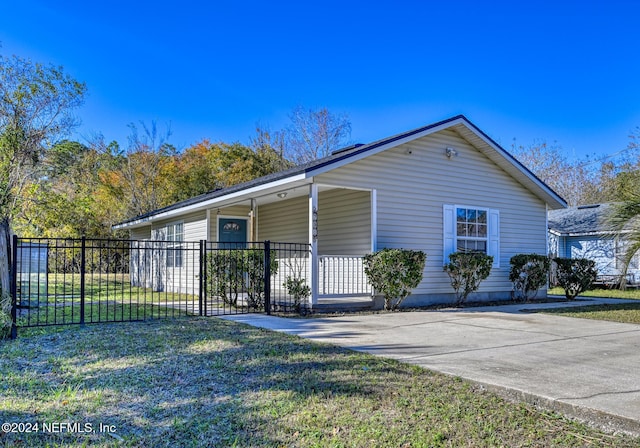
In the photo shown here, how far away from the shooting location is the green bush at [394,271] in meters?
9.48

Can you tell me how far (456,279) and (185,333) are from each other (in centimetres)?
681

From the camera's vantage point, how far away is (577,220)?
20.8m

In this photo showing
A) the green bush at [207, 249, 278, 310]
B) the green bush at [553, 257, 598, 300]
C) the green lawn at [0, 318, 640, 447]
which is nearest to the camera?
the green lawn at [0, 318, 640, 447]

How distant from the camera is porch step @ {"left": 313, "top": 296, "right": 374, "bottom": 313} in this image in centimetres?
966

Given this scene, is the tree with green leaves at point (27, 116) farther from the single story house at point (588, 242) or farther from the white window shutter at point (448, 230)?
the single story house at point (588, 242)

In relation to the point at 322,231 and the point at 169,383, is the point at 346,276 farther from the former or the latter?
the point at 169,383

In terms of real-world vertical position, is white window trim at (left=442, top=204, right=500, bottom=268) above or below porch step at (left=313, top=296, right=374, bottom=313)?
above

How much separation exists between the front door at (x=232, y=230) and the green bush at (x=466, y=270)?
6152 millimetres

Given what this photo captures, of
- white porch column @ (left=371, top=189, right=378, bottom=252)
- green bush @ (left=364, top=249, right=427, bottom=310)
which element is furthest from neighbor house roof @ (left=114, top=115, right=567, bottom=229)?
green bush @ (left=364, top=249, right=427, bottom=310)

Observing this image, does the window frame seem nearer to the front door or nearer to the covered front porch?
the front door

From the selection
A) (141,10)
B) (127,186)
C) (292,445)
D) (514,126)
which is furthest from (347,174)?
(514,126)

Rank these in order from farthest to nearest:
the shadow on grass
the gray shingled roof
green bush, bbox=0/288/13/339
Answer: the gray shingled roof < green bush, bbox=0/288/13/339 < the shadow on grass

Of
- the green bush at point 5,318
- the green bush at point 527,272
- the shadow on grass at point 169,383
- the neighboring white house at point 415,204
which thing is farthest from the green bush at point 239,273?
the green bush at point 527,272

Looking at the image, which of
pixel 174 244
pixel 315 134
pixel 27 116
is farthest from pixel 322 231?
pixel 315 134
